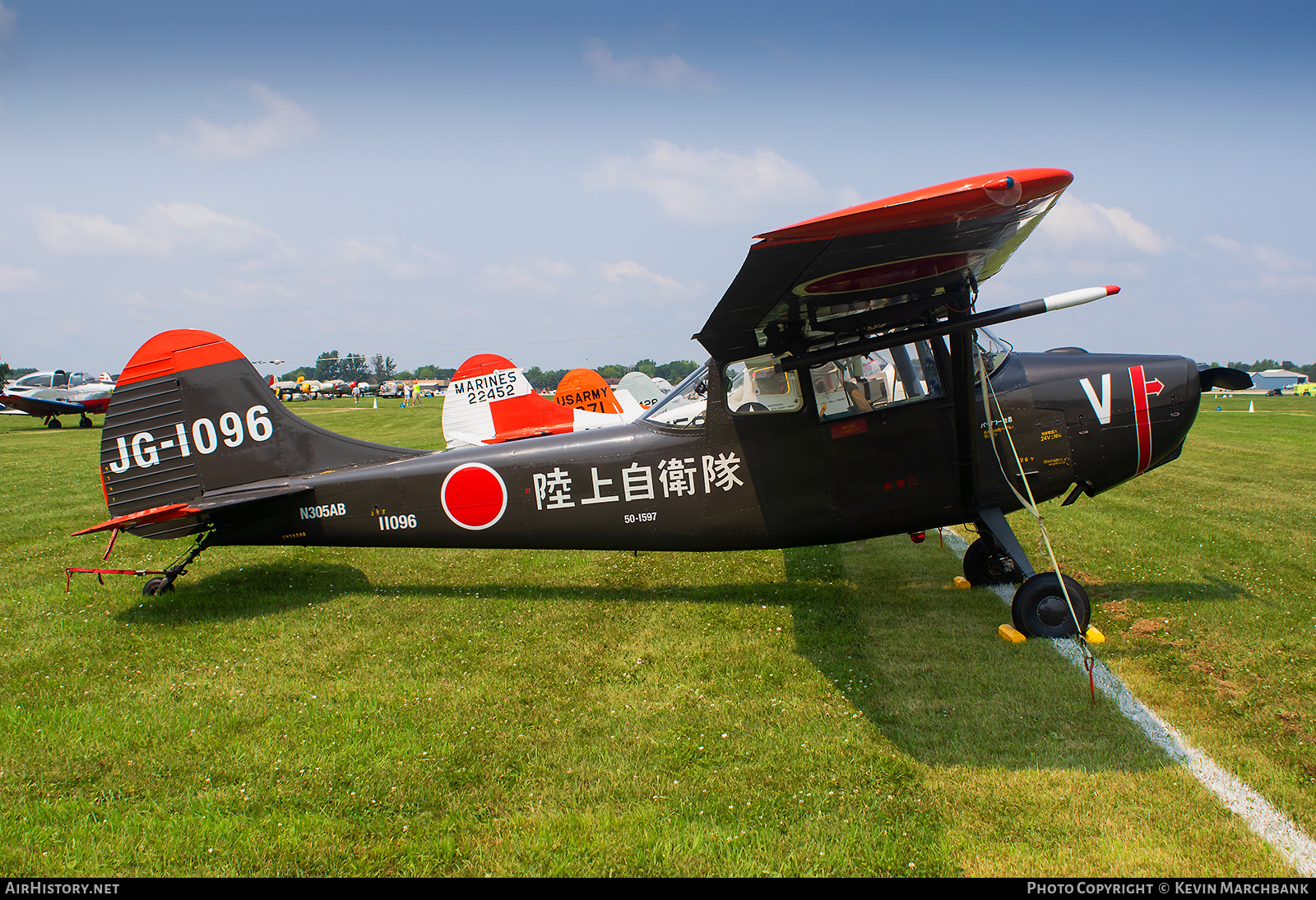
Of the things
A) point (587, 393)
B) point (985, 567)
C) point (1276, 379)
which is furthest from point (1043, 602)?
point (1276, 379)

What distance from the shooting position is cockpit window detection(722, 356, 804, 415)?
5996 millimetres

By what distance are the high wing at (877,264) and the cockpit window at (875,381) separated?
0.37 metres

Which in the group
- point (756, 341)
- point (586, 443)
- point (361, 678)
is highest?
point (756, 341)

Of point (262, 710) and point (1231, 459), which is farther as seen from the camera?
point (1231, 459)

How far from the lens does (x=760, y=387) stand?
607cm

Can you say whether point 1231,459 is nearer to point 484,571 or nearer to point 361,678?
point 484,571

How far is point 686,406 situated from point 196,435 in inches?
182

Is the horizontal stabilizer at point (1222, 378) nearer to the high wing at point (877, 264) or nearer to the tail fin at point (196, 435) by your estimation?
the high wing at point (877, 264)

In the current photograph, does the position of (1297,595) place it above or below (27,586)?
below

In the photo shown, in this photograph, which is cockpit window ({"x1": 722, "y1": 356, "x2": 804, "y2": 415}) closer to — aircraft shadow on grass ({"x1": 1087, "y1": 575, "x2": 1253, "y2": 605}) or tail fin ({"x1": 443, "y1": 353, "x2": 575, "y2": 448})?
aircraft shadow on grass ({"x1": 1087, "y1": 575, "x2": 1253, "y2": 605})

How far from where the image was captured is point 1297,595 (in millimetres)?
6512

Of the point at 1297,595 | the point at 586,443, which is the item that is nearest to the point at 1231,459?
the point at 1297,595
